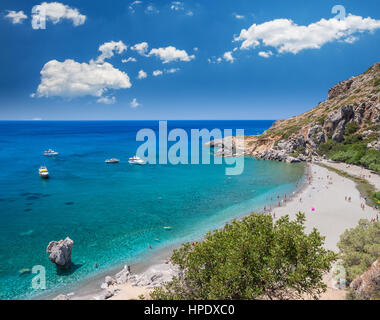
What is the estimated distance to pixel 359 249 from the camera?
21.1m

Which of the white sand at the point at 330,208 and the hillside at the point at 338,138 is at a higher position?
the hillside at the point at 338,138

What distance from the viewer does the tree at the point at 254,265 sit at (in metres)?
13.8

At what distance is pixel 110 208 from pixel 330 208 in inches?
1569

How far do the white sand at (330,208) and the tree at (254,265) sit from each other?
58.4 ft

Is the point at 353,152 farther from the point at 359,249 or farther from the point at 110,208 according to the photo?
the point at 110,208

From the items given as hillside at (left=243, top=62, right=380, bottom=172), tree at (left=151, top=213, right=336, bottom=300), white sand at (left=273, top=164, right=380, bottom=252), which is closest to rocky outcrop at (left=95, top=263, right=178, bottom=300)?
tree at (left=151, top=213, right=336, bottom=300)

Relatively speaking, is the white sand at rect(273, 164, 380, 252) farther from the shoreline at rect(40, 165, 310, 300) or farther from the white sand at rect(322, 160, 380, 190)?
the shoreline at rect(40, 165, 310, 300)

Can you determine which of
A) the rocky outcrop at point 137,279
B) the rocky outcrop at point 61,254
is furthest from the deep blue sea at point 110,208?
the rocky outcrop at point 137,279

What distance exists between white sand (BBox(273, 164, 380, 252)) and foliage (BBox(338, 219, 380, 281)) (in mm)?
7867

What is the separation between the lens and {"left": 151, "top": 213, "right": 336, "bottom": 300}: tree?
45.3ft

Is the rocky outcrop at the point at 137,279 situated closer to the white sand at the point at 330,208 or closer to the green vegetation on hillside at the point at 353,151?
the white sand at the point at 330,208

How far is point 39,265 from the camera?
27672 mm
